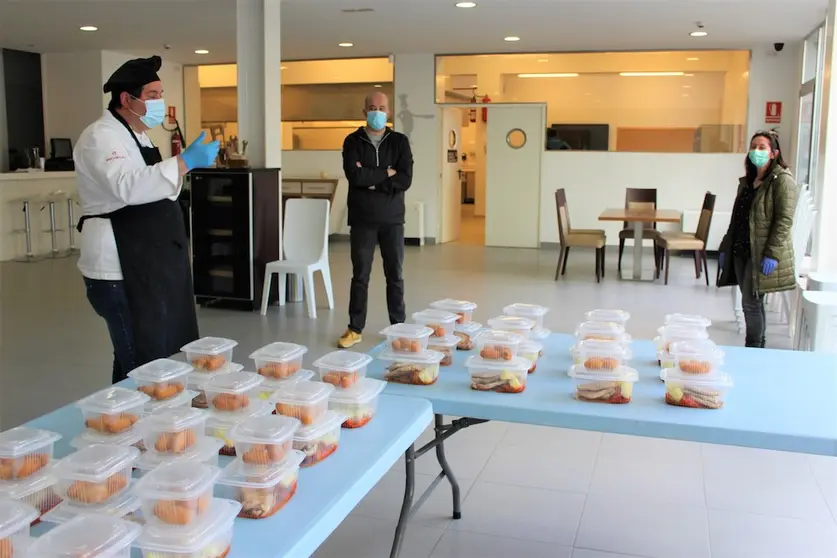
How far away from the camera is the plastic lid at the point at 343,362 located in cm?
201

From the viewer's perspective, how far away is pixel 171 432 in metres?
1.59

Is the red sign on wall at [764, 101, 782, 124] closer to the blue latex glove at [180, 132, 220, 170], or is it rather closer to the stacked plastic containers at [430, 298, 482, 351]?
the stacked plastic containers at [430, 298, 482, 351]

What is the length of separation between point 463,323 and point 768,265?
284 centimetres

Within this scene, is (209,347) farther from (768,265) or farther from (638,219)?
(638,219)

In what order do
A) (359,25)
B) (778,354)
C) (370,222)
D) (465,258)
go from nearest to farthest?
1. (778,354)
2. (370,222)
3. (359,25)
4. (465,258)

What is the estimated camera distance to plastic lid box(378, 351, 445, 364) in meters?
2.28

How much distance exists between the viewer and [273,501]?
151 centimetres

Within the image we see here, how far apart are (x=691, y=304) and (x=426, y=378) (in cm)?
551

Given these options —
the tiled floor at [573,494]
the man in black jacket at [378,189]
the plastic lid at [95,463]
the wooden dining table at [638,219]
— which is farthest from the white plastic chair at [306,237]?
the plastic lid at [95,463]

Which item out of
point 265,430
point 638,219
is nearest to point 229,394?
point 265,430

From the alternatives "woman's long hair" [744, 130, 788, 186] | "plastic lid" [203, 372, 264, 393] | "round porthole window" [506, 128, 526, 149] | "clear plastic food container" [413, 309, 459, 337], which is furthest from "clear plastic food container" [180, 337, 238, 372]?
"round porthole window" [506, 128, 526, 149]

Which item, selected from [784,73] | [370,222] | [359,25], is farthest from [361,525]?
[784,73]

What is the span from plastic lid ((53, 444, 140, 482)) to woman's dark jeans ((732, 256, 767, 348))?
171 inches

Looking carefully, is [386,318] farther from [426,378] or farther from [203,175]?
[426,378]
